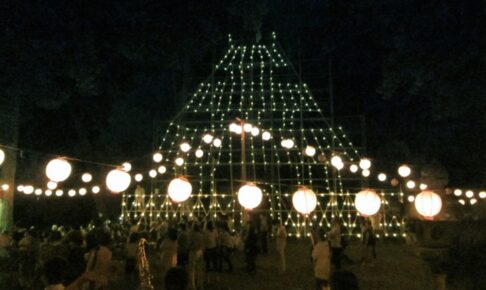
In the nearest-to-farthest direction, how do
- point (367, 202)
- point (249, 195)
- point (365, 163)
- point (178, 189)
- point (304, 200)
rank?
point (249, 195), point (367, 202), point (178, 189), point (304, 200), point (365, 163)

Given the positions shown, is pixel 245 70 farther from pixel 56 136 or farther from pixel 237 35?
pixel 56 136

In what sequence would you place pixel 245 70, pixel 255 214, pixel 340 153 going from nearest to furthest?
pixel 255 214, pixel 340 153, pixel 245 70

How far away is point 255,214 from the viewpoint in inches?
645

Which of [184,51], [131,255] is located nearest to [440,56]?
[184,51]

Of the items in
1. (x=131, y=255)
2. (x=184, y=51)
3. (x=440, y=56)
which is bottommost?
(x=131, y=255)

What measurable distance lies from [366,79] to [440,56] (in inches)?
366

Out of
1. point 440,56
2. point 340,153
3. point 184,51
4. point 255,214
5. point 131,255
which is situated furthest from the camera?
point 340,153

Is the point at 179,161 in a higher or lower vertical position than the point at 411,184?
higher

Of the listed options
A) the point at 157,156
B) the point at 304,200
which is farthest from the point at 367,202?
the point at 157,156

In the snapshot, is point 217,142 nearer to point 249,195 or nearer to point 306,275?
point 306,275

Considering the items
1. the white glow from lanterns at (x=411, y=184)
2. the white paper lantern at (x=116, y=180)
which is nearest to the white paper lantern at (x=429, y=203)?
the white paper lantern at (x=116, y=180)

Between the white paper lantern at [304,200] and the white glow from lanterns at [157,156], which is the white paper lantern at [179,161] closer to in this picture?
the white glow from lanterns at [157,156]

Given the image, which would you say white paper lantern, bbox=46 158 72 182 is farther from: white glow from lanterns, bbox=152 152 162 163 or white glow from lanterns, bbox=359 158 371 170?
white glow from lanterns, bbox=359 158 371 170

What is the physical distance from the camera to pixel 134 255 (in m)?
10.3
